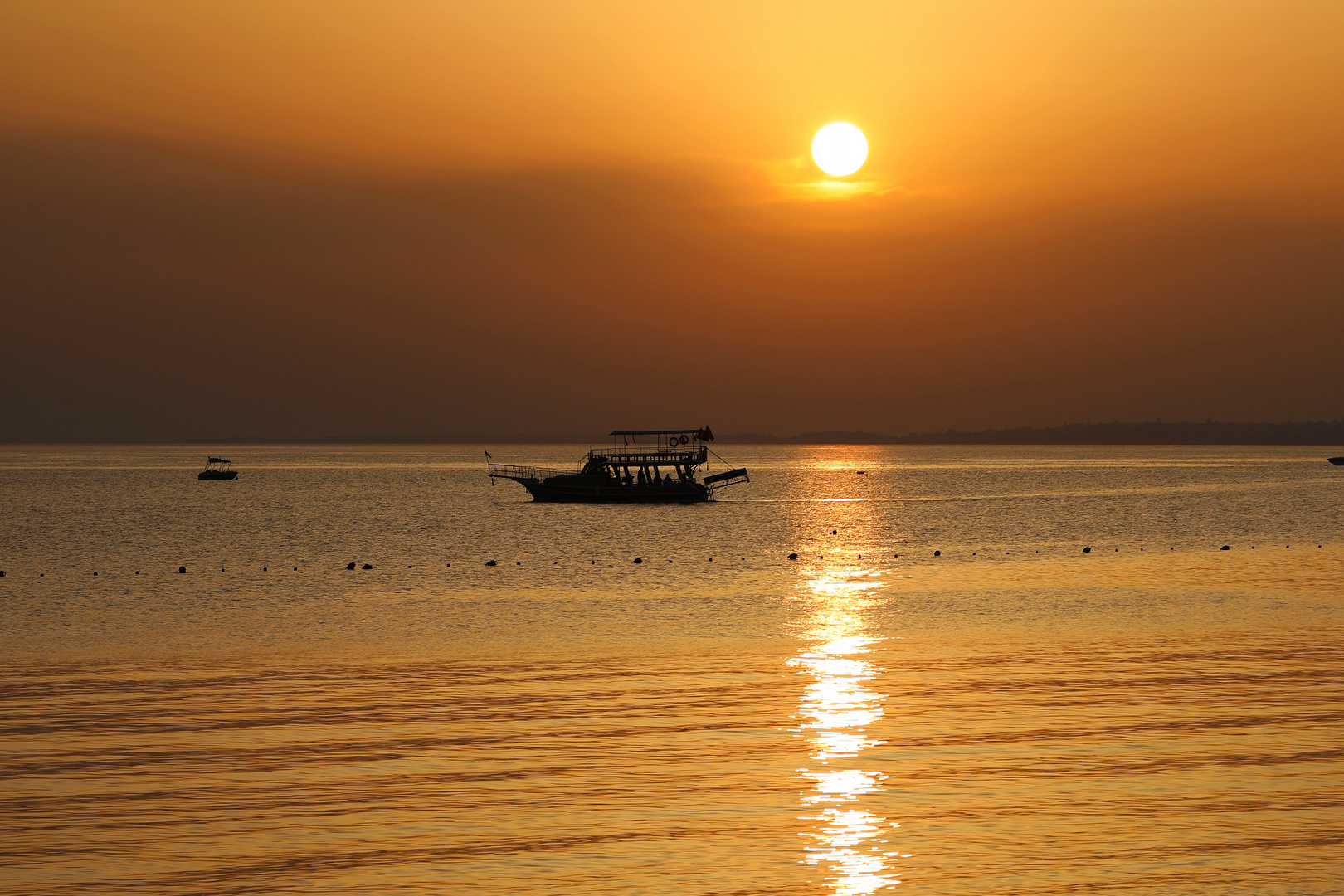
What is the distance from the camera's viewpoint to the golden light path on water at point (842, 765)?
1448 cm

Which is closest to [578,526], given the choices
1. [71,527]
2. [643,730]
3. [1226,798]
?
[71,527]

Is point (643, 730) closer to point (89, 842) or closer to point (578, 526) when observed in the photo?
point (89, 842)

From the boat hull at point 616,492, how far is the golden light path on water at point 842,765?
79388 mm

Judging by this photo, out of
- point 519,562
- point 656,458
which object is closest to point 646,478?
point 656,458

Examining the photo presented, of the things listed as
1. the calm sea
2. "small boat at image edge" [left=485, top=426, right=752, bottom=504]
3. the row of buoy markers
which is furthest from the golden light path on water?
"small boat at image edge" [left=485, top=426, right=752, bottom=504]

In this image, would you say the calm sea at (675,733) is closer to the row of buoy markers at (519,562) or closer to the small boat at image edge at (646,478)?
the row of buoy markers at (519,562)

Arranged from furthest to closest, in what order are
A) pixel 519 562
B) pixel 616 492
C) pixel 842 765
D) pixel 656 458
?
1. pixel 656 458
2. pixel 616 492
3. pixel 519 562
4. pixel 842 765

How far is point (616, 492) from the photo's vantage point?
119062 mm

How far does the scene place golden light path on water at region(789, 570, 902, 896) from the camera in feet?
47.5

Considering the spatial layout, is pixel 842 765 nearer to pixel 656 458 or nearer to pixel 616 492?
pixel 616 492

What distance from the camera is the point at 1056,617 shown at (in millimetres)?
39875

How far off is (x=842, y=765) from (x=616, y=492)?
10018 cm

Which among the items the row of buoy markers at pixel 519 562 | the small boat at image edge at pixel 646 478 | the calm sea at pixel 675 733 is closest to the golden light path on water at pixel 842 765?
the calm sea at pixel 675 733

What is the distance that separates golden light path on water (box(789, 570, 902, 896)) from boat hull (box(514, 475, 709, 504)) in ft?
260
